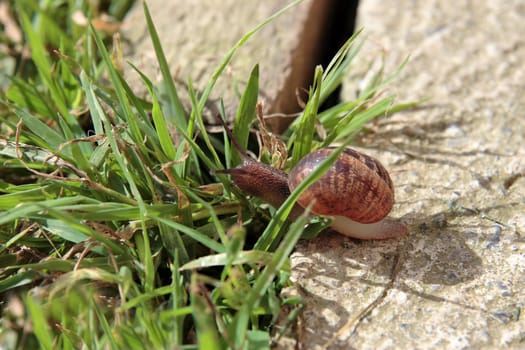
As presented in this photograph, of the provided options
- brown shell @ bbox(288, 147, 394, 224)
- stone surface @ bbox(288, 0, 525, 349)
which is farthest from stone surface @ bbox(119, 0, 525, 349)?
brown shell @ bbox(288, 147, 394, 224)

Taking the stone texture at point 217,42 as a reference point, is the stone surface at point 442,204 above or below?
below

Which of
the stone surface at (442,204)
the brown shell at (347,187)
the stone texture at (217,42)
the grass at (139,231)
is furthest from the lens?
the stone texture at (217,42)

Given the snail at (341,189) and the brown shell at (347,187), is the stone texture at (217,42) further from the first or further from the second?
the brown shell at (347,187)

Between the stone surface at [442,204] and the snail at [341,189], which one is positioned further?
the snail at [341,189]

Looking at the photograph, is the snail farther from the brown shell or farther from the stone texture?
the stone texture

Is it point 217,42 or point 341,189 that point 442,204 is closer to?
point 341,189

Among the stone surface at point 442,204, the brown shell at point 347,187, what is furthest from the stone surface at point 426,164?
the brown shell at point 347,187

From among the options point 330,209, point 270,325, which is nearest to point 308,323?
point 270,325

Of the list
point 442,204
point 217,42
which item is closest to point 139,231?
point 442,204
